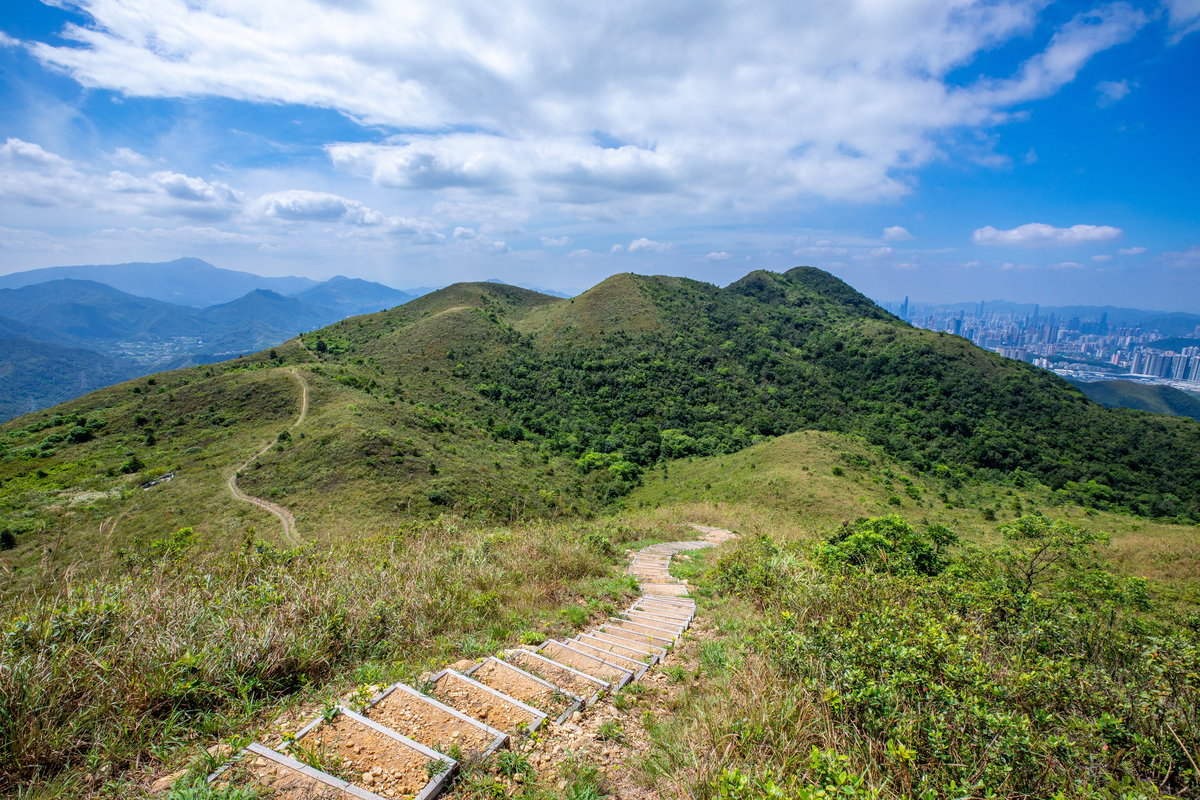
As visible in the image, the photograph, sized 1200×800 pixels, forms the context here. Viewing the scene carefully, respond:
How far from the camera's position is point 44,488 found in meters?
28.5

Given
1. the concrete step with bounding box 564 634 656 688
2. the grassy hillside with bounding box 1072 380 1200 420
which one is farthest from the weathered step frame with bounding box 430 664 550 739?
the grassy hillside with bounding box 1072 380 1200 420

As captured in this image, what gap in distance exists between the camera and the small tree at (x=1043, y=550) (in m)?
8.39

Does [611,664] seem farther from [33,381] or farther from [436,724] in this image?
[33,381]

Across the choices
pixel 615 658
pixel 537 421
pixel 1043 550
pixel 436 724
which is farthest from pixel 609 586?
pixel 537 421

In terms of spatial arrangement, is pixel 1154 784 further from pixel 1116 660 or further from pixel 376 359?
pixel 376 359

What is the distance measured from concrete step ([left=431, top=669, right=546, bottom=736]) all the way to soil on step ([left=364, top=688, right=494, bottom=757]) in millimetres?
202

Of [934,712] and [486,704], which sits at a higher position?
[934,712]

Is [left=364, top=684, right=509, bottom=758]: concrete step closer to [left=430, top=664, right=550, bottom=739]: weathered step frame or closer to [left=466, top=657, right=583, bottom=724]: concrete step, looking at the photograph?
[left=430, top=664, right=550, bottom=739]: weathered step frame

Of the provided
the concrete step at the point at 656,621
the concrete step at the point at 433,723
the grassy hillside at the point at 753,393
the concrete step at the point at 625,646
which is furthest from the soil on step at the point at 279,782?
the grassy hillside at the point at 753,393

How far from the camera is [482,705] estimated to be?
3.96 m

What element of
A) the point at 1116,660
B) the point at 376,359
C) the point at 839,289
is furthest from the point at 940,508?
the point at 839,289

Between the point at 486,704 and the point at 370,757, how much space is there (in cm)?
102

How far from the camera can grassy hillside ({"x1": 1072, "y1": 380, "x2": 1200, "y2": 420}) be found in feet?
331

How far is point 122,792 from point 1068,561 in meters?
13.3
